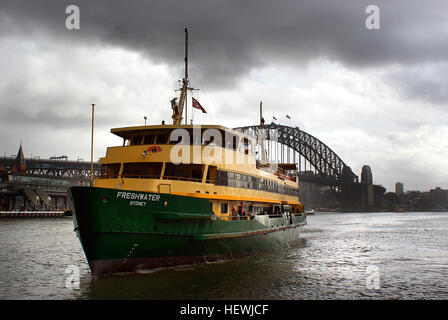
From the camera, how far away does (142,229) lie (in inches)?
605

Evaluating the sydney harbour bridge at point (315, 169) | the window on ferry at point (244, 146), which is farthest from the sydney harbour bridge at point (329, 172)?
the window on ferry at point (244, 146)

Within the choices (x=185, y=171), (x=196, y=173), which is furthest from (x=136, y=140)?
(x=196, y=173)

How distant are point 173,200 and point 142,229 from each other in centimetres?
172

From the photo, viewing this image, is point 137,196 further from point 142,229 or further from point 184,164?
point 184,164

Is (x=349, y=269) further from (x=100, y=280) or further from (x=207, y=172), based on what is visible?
(x=100, y=280)

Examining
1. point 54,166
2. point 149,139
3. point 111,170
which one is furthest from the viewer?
point 54,166

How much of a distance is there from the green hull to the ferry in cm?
4

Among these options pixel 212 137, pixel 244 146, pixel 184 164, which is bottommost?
pixel 184 164

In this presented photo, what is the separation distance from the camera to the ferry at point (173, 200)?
48.8ft

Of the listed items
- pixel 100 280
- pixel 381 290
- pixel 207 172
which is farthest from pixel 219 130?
pixel 381 290

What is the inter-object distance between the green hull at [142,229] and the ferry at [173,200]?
0.12 feet

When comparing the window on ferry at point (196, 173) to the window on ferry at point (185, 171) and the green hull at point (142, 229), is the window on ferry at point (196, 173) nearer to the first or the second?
the window on ferry at point (185, 171)

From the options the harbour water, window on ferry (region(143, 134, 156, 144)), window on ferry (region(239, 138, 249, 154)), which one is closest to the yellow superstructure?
window on ferry (region(143, 134, 156, 144))
